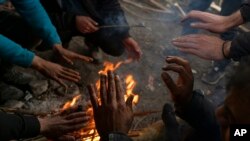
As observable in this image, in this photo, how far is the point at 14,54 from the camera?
410 cm

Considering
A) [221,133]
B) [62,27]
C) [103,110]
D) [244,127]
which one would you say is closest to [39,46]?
[62,27]

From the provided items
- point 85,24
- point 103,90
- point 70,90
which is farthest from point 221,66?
point 103,90

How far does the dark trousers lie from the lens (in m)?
5.32

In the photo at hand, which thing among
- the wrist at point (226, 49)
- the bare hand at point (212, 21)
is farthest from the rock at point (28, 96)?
the wrist at point (226, 49)

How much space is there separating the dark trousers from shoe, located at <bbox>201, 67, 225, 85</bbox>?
6.09ft

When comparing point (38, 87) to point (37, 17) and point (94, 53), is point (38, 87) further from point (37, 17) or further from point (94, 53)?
point (94, 53)

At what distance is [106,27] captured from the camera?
553 centimetres

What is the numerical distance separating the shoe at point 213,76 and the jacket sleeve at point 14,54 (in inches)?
141

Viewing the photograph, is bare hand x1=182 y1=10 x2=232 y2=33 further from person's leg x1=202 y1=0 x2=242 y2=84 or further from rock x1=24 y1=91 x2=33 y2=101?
rock x1=24 y1=91 x2=33 y2=101

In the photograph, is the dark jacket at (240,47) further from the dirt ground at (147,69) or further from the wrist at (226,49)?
the dirt ground at (147,69)

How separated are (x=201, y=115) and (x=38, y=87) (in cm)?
249

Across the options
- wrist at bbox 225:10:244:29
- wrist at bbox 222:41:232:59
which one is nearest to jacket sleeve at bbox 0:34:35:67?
wrist at bbox 222:41:232:59

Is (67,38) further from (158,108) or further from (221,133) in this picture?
(221,133)

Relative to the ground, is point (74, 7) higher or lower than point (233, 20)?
higher
